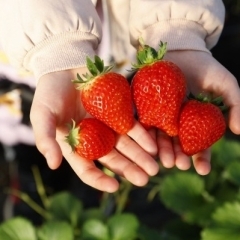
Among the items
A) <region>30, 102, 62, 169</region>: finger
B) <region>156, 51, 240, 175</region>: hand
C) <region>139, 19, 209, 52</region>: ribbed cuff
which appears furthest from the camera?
<region>139, 19, 209, 52</region>: ribbed cuff

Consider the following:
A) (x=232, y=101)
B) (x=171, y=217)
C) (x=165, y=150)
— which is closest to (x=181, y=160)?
(x=165, y=150)

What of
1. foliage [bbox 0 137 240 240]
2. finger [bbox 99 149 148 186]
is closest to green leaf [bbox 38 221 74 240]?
foliage [bbox 0 137 240 240]

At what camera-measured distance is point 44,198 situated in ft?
5.08

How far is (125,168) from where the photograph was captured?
91 cm

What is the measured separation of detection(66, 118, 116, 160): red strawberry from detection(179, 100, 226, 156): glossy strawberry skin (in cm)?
12

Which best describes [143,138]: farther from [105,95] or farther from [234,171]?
[234,171]

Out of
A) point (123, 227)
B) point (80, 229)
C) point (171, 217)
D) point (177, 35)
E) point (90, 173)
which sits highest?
point (177, 35)

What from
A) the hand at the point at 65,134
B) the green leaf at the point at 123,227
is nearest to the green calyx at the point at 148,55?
the hand at the point at 65,134

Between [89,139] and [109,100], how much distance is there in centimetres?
7

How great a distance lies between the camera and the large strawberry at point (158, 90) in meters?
0.88

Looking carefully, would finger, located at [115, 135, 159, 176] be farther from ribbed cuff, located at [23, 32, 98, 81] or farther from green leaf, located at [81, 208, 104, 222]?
green leaf, located at [81, 208, 104, 222]

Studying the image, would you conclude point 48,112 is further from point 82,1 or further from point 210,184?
point 210,184

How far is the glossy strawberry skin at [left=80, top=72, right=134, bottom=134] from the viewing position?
0.87 metres

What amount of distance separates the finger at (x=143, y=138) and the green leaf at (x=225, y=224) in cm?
25
